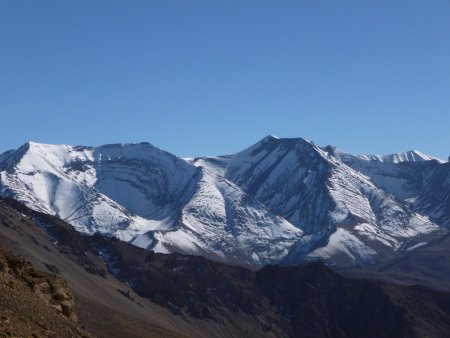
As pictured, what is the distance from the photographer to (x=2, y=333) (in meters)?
38.8

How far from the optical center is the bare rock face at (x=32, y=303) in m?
42.2

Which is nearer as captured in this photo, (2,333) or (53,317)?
(2,333)

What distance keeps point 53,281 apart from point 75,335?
8.82m

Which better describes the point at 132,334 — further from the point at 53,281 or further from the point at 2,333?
the point at 2,333

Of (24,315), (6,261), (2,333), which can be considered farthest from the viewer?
(6,261)

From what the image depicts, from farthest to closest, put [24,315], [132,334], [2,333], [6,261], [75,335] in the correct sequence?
1. [132,334]
2. [6,261]
3. [75,335]
4. [24,315]
5. [2,333]

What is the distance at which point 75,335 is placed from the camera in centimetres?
4753


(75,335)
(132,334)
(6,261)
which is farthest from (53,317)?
(132,334)

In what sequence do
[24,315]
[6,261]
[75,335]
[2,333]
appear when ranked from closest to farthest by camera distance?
[2,333], [24,315], [75,335], [6,261]

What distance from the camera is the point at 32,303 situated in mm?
46844

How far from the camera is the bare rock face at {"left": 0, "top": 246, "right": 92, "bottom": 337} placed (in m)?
42.2

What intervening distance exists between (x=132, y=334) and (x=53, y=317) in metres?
156

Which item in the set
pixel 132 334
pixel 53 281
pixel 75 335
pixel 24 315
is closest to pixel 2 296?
pixel 24 315

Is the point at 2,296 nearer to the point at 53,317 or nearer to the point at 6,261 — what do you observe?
the point at 53,317
